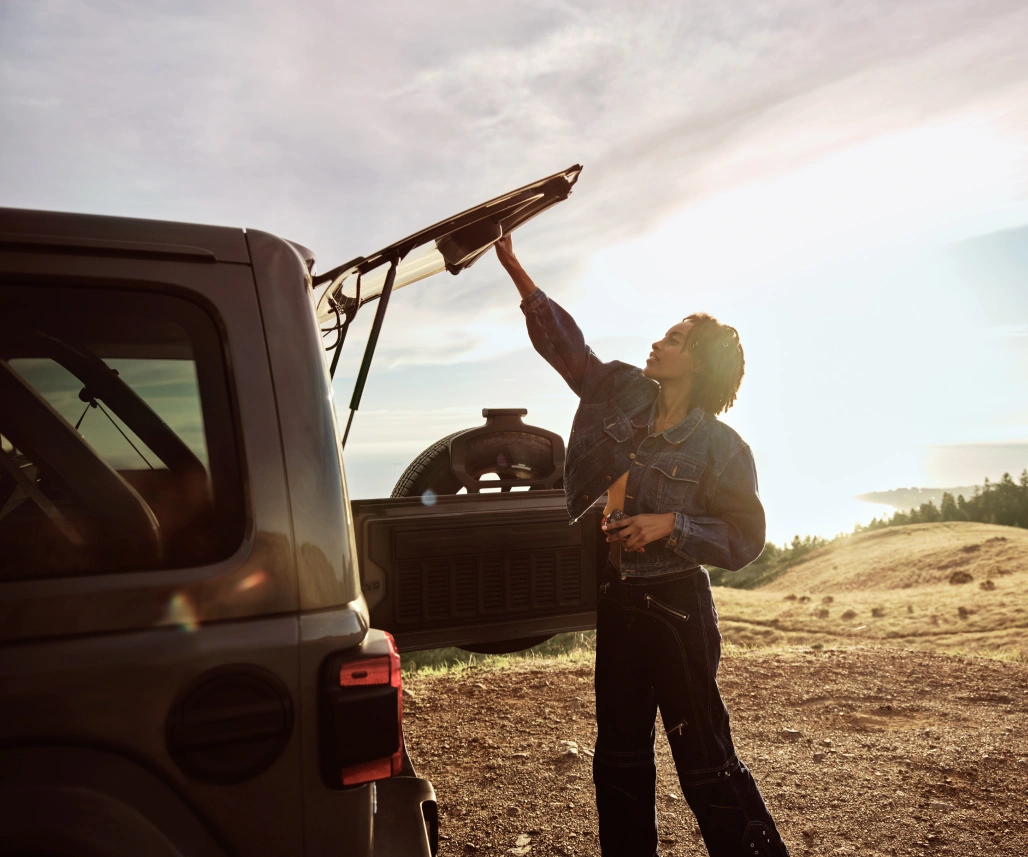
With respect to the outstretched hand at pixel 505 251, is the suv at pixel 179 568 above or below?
below

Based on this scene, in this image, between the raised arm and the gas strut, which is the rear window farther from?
the raised arm

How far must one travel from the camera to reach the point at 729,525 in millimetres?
2574

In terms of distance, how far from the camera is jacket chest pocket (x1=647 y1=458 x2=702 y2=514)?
8.53ft

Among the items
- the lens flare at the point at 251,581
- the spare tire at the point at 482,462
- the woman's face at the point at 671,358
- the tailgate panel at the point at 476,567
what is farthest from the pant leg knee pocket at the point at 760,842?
the spare tire at the point at 482,462

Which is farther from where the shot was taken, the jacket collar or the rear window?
the jacket collar

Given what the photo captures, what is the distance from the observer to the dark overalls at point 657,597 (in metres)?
2.42

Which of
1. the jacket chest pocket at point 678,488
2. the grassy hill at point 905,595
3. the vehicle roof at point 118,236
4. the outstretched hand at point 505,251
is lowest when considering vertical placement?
the grassy hill at point 905,595

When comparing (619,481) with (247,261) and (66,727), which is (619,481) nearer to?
(247,261)

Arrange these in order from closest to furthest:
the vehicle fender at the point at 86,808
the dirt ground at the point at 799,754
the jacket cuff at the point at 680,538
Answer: the vehicle fender at the point at 86,808
the jacket cuff at the point at 680,538
the dirt ground at the point at 799,754

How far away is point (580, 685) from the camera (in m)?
5.77

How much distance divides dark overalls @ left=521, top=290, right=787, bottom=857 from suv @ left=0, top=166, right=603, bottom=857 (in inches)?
48.6

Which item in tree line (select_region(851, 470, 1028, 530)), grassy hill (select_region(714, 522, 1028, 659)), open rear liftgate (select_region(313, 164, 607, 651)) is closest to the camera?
open rear liftgate (select_region(313, 164, 607, 651))

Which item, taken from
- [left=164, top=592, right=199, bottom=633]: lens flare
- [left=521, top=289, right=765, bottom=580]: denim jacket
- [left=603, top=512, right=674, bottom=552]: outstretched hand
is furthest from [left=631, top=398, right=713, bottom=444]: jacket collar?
[left=164, top=592, right=199, bottom=633]: lens flare

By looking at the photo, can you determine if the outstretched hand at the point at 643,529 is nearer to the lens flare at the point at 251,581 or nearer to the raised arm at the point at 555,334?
the raised arm at the point at 555,334
